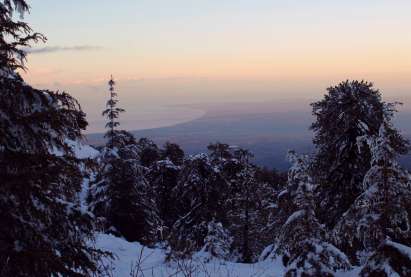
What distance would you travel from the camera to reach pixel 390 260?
916cm

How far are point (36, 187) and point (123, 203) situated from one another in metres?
25.8

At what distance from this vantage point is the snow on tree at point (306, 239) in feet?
38.8

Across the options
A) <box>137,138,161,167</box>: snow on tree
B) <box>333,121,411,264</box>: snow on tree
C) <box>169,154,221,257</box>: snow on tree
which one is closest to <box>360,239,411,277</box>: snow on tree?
<box>333,121,411,264</box>: snow on tree

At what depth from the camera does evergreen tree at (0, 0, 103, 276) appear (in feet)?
27.5

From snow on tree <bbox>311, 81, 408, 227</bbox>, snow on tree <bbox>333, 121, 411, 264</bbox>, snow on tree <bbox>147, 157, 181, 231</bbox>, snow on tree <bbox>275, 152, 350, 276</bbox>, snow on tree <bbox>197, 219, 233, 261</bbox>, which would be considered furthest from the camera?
snow on tree <bbox>147, 157, 181, 231</bbox>

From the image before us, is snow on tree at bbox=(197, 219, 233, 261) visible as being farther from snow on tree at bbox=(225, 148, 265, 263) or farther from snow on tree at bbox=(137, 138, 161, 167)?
snow on tree at bbox=(137, 138, 161, 167)

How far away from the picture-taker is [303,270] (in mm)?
11945

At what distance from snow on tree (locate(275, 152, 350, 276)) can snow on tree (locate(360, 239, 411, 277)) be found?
7.82ft

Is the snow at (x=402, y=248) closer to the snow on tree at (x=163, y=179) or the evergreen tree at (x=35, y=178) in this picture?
the evergreen tree at (x=35, y=178)

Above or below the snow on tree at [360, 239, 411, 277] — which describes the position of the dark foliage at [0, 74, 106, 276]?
above

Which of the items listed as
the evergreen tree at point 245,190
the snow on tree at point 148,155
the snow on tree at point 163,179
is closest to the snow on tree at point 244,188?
the evergreen tree at point 245,190

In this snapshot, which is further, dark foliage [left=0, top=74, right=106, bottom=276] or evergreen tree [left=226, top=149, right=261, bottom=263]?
evergreen tree [left=226, top=149, right=261, bottom=263]

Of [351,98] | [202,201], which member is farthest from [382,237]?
[202,201]

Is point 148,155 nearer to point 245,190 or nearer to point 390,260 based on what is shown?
point 245,190
